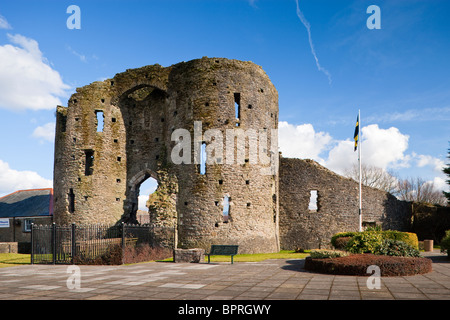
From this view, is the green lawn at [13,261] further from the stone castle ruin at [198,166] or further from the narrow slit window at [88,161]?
the narrow slit window at [88,161]

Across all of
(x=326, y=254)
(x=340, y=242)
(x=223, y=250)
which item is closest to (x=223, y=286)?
(x=326, y=254)

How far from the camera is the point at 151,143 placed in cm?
2742

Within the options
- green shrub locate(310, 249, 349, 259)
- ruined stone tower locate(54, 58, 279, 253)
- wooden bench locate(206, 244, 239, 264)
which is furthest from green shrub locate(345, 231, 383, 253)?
ruined stone tower locate(54, 58, 279, 253)

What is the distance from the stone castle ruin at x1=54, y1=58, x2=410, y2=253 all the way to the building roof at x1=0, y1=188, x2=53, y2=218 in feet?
31.6

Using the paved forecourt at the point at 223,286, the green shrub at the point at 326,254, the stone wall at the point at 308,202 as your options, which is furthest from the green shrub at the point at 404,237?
the stone wall at the point at 308,202

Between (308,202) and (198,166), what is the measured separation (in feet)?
33.2

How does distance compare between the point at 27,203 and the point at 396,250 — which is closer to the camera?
the point at 396,250

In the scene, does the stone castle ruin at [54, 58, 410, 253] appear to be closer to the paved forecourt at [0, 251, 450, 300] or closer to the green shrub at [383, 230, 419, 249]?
the green shrub at [383, 230, 419, 249]

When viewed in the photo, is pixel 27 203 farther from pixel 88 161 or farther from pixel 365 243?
pixel 365 243

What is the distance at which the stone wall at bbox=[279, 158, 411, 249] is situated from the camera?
27812mm

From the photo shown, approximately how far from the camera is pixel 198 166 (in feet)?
78.8
